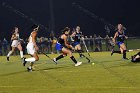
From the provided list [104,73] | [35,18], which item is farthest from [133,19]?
[104,73]

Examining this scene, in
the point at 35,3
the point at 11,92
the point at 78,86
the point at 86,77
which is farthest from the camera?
the point at 35,3

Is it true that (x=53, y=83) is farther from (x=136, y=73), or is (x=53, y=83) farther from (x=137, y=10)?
(x=137, y=10)

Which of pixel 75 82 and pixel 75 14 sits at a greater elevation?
pixel 75 14

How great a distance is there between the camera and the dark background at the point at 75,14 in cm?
4822

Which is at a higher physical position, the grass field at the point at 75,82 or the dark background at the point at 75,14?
the dark background at the point at 75,14

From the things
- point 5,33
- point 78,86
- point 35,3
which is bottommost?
point 78,86

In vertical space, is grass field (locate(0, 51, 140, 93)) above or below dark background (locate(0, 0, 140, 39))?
below

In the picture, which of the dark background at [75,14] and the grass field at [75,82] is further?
the dark background at [75,14]

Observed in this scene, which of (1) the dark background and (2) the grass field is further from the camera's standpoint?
(1) the dark background

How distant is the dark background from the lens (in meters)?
48.2

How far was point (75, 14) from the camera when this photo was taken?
49.5 m

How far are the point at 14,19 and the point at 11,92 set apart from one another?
121 feet

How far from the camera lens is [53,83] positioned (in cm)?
1418

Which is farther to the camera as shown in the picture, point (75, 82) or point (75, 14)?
point (75, 14)
